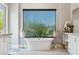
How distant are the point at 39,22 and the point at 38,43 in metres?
0.46

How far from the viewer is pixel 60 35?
100 inches

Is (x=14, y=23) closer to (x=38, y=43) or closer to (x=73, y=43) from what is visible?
(x=38, y=43)

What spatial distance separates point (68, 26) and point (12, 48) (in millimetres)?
1120

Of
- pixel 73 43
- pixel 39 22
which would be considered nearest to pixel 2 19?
pixel 39 22

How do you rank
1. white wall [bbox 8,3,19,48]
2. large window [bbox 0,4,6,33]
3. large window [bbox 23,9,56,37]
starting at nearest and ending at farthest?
large window [bbox 0,4,6,33] → white wall [bbox 8,3,19,48] → large window [bbox 23,9,56,37]

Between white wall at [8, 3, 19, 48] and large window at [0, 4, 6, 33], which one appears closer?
large window at [0, 4, 6, 33]

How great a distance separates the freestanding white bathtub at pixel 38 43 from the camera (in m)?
2.61

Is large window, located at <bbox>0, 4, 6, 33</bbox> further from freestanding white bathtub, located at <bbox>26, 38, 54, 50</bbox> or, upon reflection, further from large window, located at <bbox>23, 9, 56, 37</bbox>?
freestanding white bathtub, located at <bbox>26, 38, 54, 50</bbox>

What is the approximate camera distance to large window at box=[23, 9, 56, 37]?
2.56 m

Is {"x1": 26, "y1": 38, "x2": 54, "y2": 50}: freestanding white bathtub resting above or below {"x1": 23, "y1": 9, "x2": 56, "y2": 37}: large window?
below

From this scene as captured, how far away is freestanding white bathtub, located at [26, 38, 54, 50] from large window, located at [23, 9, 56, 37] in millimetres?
129

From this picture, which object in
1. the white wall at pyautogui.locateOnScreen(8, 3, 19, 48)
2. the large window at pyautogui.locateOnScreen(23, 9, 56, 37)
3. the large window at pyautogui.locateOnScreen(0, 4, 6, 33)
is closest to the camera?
the large window at pyautogui.locateOnScreen(0, 4, 6, 33)

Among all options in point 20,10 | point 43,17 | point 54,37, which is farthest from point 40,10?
point 54,37

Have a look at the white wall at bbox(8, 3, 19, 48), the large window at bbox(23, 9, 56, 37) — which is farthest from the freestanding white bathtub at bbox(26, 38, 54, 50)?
A: the white wall at bbox(8, 3, 19, 48)
